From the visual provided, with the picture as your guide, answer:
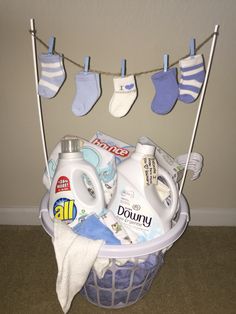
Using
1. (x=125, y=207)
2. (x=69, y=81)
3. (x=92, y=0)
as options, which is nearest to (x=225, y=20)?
(x=92, y=0)

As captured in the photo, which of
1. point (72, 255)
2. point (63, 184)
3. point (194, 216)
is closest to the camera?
point (72, 255)

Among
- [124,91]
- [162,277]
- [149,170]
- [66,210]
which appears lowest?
[162,277]

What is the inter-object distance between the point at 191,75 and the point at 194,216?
673 millimetres

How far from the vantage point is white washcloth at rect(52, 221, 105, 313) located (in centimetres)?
61

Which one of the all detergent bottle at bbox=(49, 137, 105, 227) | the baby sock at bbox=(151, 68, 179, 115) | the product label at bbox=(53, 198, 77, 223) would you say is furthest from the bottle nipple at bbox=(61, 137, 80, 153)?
the baby sock at bbox=(151, 68, 179, 115)

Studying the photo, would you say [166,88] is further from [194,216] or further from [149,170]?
[194,216]

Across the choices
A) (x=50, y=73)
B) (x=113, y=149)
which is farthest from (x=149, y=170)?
(x=50, y=73)

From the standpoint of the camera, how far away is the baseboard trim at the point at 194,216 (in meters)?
1.14

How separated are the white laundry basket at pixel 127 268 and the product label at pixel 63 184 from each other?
0.09 metres

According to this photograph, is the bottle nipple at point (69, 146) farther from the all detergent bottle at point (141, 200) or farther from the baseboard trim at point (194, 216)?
the baseboard trim at point (194, 216)

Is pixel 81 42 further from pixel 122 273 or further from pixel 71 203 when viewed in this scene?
pixel 122 273

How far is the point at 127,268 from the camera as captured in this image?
686 millimetres

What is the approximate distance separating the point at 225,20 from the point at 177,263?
869 mm

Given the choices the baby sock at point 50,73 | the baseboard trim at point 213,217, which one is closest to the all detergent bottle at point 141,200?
the baby sock at point 50,73
